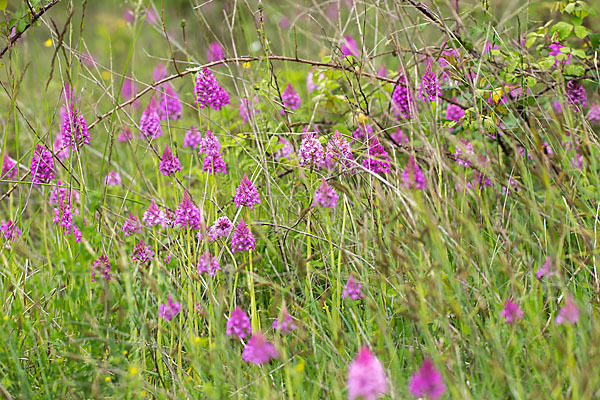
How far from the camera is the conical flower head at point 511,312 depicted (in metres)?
1.45

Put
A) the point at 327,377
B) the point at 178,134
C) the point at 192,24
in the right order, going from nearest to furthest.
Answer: the point at 327,377, the point at 178,134, the point at 192,24

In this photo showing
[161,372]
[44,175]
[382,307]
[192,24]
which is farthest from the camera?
[192,24]

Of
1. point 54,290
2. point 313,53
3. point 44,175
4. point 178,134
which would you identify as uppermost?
point 313,53

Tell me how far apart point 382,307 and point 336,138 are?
1.99 feet

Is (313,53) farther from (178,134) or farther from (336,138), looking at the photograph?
(336,138)

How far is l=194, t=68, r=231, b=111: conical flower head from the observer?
Answer: 2.13m

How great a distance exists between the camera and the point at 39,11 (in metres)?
2.14

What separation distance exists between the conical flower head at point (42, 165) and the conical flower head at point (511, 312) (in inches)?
62.3

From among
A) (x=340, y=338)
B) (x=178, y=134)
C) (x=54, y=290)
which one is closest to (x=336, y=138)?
(x=340, y=338)

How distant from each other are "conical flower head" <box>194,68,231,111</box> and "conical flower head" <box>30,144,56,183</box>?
0.57 metres

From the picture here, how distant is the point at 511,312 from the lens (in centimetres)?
146

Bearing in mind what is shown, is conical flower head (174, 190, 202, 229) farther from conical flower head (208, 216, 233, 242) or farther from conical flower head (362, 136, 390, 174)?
conical flower head (362, 136, 390, 174)

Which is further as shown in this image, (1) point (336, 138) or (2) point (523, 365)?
(1) point (336, 138)

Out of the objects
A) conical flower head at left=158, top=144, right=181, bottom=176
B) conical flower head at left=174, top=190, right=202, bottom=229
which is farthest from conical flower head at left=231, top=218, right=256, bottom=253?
conical flower head at left=158, top=144, right=181, bottom=176
